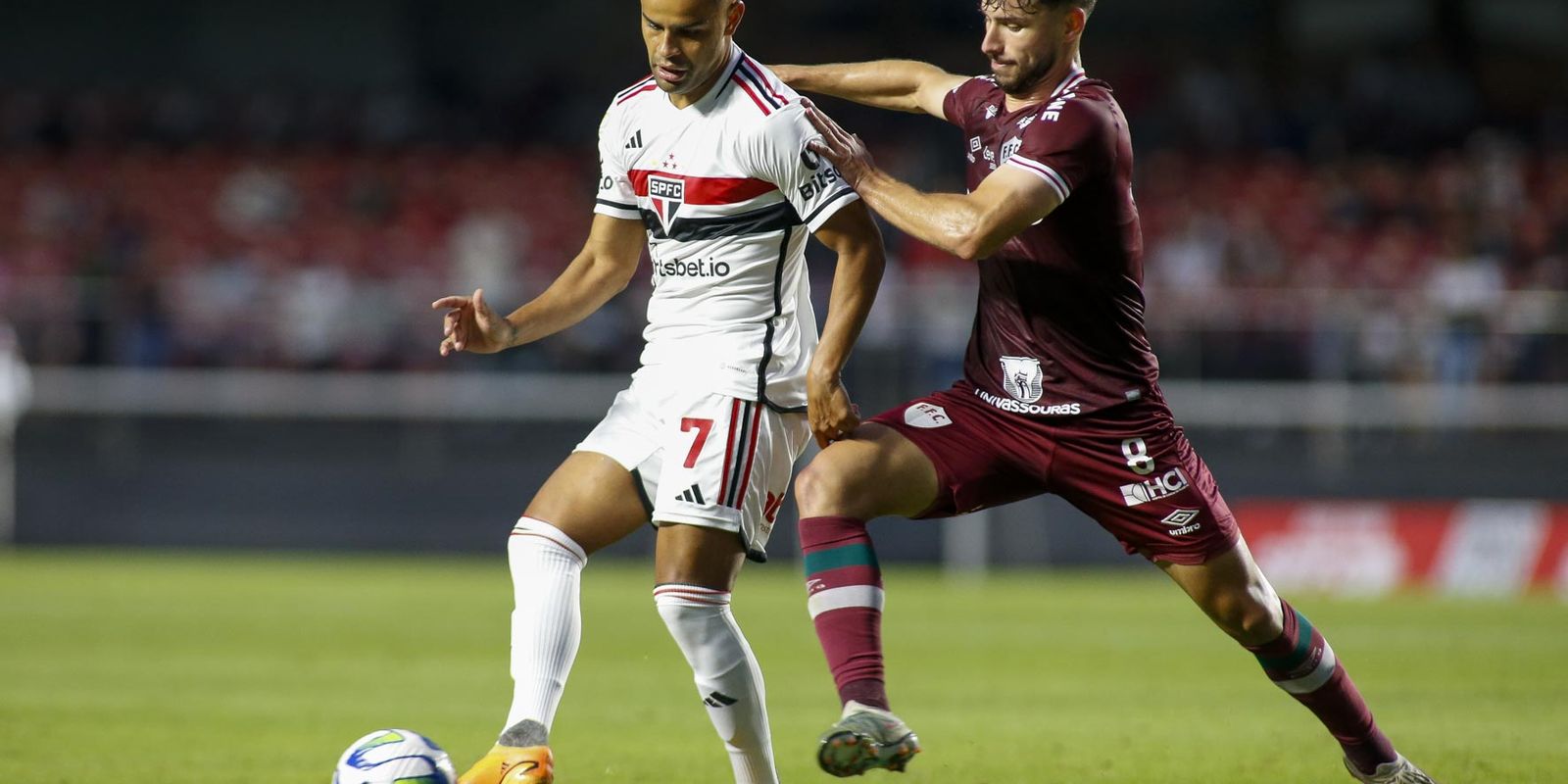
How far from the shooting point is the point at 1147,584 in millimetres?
17031

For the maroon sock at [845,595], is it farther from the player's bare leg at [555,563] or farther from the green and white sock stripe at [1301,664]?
the green and white sock stripe at [1301,664]

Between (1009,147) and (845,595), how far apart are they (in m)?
1.38

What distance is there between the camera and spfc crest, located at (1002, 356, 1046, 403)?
5.45 metres

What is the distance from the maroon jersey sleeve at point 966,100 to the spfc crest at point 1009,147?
1.01 feet

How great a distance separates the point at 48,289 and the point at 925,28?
14176 mm

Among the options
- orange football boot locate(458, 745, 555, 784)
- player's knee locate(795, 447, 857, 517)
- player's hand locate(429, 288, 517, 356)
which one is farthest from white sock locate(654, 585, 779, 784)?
player's hand locate(429, 288, 517, 356)

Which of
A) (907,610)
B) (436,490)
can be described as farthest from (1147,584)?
(436,490)

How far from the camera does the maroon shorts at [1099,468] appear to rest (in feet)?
17.7

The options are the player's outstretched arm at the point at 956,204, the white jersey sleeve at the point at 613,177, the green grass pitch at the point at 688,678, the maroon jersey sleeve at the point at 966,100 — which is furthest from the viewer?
the green grass pitch at the point at 688,678

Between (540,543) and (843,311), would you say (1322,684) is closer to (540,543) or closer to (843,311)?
(843,311)

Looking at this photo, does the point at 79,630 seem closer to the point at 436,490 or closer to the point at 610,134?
the point at 436,490

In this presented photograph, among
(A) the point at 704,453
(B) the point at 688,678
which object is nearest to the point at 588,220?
(B) the point at 688,678

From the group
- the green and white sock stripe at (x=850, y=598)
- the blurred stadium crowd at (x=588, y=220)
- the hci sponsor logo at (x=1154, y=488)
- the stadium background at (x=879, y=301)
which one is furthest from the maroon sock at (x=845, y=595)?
the blurred stadium crowd at (x=588, y=220)

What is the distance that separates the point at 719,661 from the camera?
207 inches
